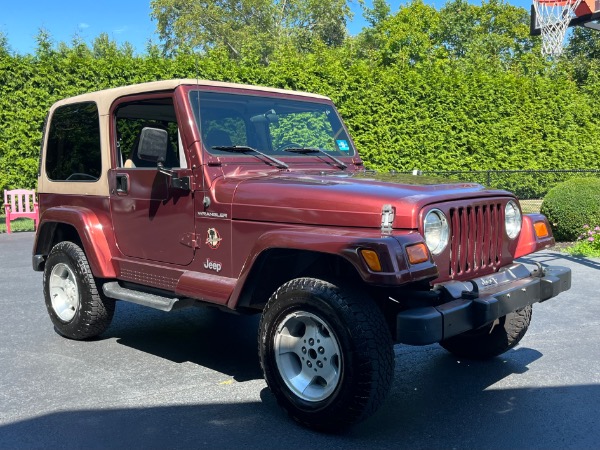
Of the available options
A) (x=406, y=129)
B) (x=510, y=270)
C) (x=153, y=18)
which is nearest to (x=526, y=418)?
(x=510, y=270)

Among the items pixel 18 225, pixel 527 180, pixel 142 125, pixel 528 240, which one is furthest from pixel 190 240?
pixel 527 180

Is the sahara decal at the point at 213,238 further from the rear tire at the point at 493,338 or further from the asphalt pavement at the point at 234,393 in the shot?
the rear tire at the point at 493,338

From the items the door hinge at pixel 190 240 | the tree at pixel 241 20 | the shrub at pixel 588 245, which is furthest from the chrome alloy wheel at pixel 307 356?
the tree at pixel 241 20

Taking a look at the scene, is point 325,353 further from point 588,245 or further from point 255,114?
point 588,245

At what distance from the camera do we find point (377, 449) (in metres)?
3.38

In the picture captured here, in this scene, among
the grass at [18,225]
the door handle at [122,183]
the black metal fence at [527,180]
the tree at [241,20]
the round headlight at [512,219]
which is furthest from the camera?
the tree at [241,20]

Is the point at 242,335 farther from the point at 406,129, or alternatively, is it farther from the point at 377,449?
the point at 406,129

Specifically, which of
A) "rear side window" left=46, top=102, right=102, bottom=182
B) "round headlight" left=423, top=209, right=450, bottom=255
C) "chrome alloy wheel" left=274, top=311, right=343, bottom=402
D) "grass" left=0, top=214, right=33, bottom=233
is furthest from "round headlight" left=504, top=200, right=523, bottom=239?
"grass" left=0, top=214, right=33, bottom=233

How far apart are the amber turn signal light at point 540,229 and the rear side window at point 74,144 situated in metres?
3.44

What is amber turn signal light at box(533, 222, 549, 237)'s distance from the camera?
14.9 feet

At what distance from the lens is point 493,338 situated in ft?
15.6

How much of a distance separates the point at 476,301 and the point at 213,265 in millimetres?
1746

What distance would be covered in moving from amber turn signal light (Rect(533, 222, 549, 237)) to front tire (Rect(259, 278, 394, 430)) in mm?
1717

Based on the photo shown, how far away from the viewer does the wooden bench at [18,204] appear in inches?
516
